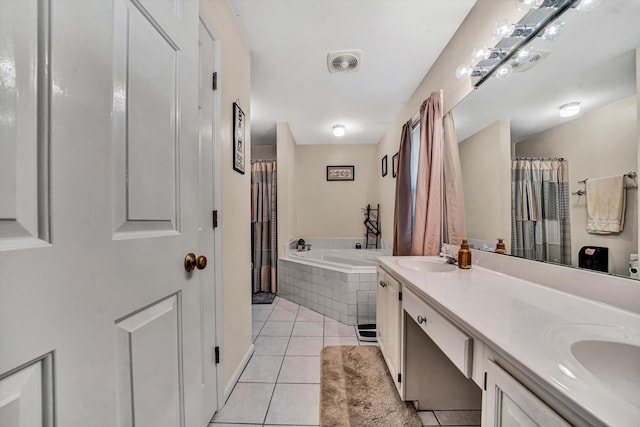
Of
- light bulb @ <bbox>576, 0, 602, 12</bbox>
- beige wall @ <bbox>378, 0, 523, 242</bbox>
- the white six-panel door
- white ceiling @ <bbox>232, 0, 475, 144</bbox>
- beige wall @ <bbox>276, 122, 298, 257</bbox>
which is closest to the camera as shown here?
the white six-panel door

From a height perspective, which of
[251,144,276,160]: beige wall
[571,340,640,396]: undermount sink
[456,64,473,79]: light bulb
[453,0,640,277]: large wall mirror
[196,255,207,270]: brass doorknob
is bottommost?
[571,340,640,396]: undermount sink

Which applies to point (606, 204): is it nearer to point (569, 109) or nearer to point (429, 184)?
point (569, 109)

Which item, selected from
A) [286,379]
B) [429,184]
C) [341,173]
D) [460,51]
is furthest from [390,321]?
[341,173]

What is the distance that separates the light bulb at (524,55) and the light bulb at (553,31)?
70mm

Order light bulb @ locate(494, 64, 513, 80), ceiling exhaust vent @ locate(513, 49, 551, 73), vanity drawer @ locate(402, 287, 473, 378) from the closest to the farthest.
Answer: vanity drawer @ locate(402, 287, 473, 378) < ceiling exhaust vent @ locate(513, 49, 551, 73) < light bulb @ locate(494, 64, 513, 80)

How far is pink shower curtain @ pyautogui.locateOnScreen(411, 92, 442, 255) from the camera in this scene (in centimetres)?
184

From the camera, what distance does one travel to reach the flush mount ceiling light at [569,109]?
95cm

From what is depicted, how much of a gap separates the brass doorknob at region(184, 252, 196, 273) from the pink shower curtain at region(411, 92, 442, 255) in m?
1.66

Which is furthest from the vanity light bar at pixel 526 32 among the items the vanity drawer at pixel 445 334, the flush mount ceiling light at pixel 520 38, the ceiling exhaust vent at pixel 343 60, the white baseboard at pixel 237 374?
the white baseboard at pixel 237 374

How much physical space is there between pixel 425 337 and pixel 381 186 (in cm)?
296

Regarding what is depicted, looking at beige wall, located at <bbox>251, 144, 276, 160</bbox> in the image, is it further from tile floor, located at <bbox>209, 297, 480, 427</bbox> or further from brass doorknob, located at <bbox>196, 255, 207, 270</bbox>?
brass doorknob, located at <bbox>196, 255, 207, 270</bbox>

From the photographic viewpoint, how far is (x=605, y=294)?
85 centimetres

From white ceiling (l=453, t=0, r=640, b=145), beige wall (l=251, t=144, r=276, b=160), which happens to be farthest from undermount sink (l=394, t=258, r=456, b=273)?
beige wall (l=251, t=144, r=276, b=160)

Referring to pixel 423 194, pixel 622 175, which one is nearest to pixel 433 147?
pixel 423 194
